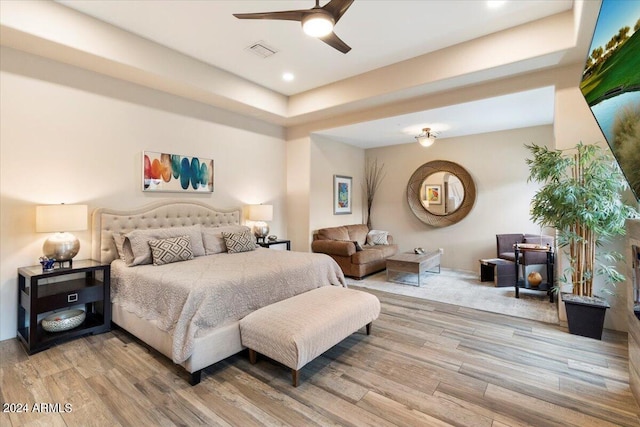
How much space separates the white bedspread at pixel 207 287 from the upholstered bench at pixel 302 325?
220mm

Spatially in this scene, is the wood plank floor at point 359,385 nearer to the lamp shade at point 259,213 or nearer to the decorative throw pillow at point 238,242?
the decorative throw pillow at point 238,242

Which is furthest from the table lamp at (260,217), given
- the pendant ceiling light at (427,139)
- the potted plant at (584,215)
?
the potted plant at (584,215)

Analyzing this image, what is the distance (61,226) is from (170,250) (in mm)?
1013

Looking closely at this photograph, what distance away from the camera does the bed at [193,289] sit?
2.28 meters

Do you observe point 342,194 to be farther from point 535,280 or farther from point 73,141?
point 73,141

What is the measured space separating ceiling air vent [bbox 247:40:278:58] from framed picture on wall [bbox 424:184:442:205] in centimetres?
449

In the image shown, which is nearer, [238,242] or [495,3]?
[495,3]

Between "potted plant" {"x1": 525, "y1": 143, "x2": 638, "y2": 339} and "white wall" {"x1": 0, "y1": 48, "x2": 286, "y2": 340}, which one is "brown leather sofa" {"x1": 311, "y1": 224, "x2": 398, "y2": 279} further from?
"potted plant" {"x1": 525, "y1": 143, "x2": 638, "y2": 339}

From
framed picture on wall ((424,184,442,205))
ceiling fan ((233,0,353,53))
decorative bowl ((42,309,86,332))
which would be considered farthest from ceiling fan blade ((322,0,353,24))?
framed picture on wall ((424,184,442,205))

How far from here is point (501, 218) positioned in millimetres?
5883

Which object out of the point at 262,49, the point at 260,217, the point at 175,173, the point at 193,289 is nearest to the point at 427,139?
the point at 262,49

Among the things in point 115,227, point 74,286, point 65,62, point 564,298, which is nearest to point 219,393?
point 74,286

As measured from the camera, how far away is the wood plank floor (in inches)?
74.2

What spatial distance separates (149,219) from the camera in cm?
400
